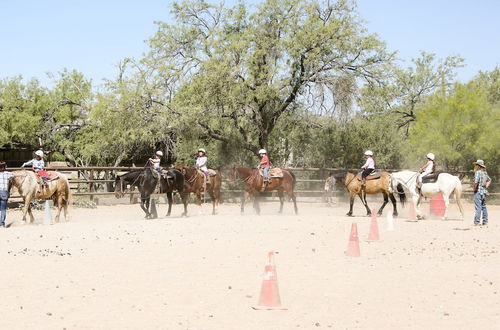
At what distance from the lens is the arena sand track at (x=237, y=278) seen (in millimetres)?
8133

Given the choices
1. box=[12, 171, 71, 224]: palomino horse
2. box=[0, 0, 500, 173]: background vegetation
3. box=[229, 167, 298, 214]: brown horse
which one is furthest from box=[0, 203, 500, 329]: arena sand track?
box=[0, 0, 500, 173]: background vegetation

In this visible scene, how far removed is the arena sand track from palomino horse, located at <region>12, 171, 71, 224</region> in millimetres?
2092

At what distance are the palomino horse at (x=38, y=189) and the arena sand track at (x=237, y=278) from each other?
6.87 ft

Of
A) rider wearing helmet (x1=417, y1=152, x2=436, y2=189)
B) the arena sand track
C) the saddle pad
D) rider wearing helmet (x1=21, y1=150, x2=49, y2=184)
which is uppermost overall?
rider wearing helmet (x1=417, y1=152, x2=436, y2=189)

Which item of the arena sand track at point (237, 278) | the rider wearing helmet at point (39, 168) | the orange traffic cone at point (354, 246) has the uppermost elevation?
the rider wearing helmet at point (39, 168)

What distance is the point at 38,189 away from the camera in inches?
788

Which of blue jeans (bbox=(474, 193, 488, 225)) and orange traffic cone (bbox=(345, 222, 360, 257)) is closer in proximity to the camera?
orange traffic cone (bbox=(345, 222, 360, 257))

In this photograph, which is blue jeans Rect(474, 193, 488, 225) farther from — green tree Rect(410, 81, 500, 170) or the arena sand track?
green tree Rect(410, 81, 500, 170)

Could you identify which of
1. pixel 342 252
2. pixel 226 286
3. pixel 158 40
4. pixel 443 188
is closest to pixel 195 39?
pixel 158 40

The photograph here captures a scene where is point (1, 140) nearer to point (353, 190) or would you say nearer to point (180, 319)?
point (353, 190)

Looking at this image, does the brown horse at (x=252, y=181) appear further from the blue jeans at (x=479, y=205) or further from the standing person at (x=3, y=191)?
the standing person at (x=3, y=191)

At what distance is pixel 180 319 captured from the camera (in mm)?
8016

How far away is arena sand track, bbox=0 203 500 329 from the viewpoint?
8.13 meters

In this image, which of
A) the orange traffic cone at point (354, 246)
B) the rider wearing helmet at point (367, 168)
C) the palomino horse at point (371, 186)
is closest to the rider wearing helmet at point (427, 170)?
the palomino horse at point (371, 186)
